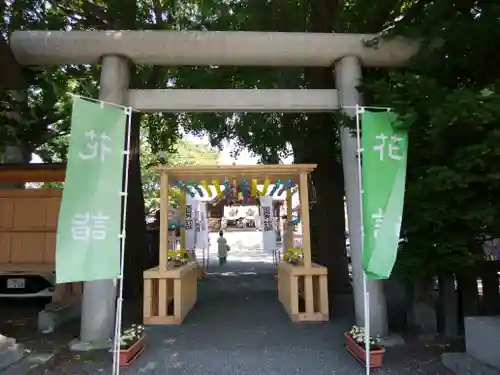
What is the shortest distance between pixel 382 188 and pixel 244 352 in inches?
107

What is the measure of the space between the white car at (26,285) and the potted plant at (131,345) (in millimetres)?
3481

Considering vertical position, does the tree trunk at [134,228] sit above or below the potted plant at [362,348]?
above

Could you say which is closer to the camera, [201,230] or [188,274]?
[188,274]

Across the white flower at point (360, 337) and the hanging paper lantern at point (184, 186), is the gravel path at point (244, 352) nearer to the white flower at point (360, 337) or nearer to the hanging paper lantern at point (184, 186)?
the white flower at point (360, 337)

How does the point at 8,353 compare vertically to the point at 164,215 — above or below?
below

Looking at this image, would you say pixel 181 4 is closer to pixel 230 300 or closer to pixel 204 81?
pixel 204 81

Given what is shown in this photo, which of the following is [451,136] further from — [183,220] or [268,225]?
[183,220]

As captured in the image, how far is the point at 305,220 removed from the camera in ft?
25.4

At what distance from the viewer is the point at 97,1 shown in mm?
11055

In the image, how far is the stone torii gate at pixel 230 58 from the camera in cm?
622

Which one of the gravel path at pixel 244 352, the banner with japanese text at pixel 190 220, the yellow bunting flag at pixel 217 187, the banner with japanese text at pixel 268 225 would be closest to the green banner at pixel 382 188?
the gravel path at pixel 244 352

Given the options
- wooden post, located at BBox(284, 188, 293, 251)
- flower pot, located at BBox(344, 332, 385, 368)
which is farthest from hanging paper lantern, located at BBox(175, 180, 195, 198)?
flower pot, located at BBox(344, 332, 385, 368)

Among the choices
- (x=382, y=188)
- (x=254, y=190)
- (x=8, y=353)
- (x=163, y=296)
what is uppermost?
(x=254, y=190)

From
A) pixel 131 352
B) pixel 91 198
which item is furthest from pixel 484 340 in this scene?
pixel 91 198
